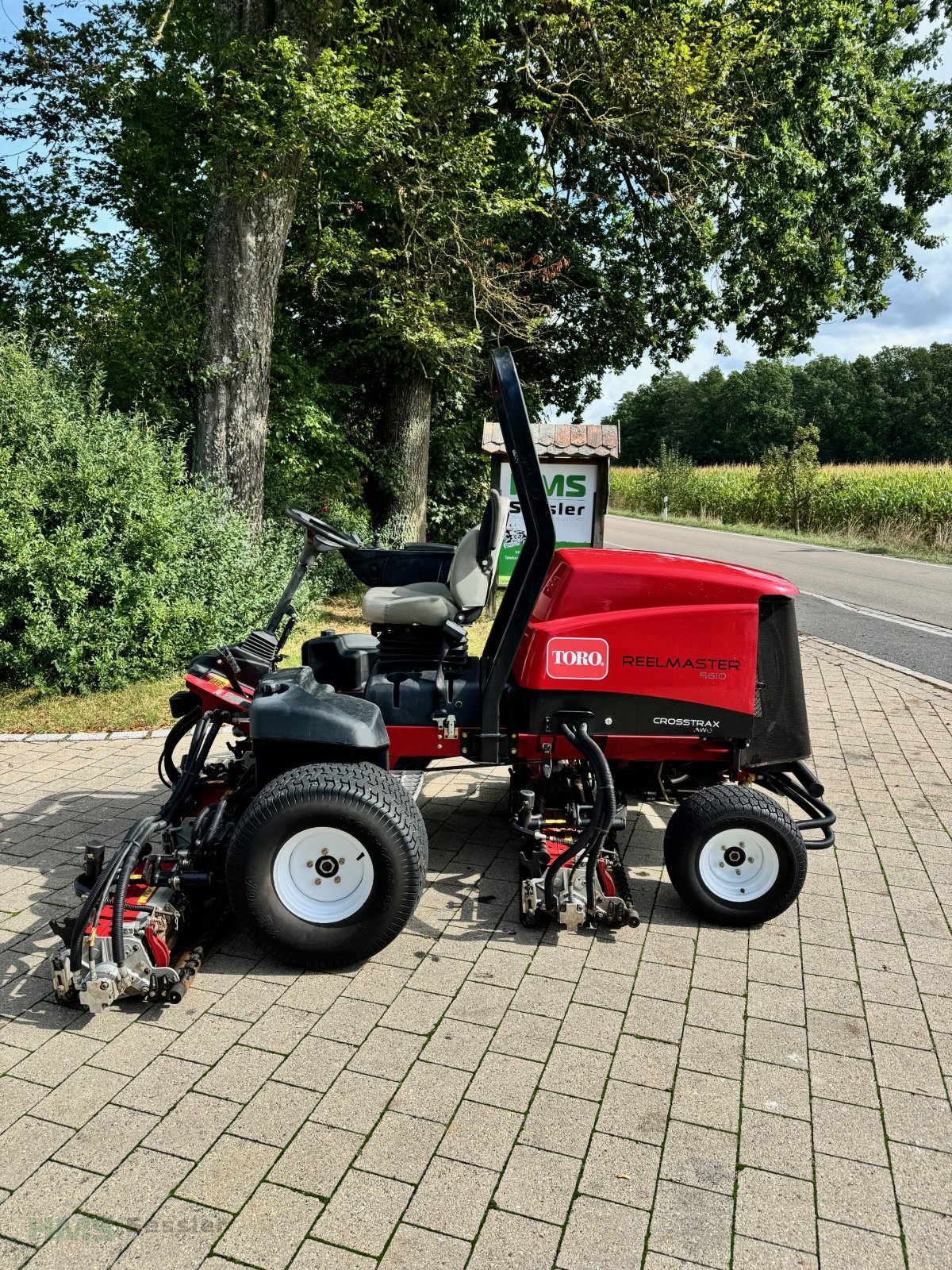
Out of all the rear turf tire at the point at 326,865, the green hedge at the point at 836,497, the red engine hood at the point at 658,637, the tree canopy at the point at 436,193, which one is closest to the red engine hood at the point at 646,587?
the red engine hood at the point at 658,637

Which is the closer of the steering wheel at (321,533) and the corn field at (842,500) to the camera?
the steering wheel at (321,533)

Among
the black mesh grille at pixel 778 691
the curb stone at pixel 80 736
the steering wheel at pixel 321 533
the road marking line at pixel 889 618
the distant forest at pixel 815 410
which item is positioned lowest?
the curb stone at pixel 80 736

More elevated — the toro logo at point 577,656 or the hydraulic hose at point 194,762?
the toro logo at point 577,656

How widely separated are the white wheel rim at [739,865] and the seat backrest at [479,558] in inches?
52.8

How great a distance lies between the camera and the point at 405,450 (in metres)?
12.1

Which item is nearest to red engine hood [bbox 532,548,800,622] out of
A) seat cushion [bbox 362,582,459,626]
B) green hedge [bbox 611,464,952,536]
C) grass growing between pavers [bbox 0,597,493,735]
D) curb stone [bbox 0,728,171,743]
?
seat cushion [bbox 362,582,459,626]

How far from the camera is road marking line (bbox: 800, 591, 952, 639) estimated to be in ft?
35.7

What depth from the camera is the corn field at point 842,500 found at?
2320cm

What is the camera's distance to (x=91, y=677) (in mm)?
6789

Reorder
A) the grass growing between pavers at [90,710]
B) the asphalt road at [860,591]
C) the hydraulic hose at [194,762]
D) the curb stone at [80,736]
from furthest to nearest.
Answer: the asphalt road at [860,591], the grass growing between pavers at [90,710], the curb stone at [80,736], the hydraulic hose at [194,762]

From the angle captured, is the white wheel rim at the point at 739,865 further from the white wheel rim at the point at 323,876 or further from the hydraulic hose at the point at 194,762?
the hydraulic hose at the point at 194,762

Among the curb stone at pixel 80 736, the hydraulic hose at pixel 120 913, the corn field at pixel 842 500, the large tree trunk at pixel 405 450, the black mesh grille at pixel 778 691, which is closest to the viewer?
the hydraulic hose at pixel 120 913

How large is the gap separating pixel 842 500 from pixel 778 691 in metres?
24.7

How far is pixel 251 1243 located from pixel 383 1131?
0.46 meters
